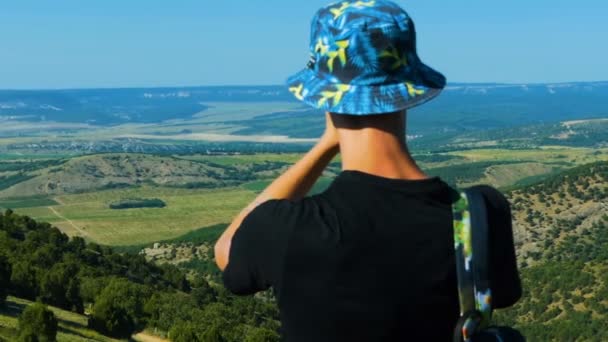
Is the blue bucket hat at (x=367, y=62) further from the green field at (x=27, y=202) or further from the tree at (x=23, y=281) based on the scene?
the green field at (x=27, y=202)

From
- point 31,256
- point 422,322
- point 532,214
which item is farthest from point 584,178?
point 422,322

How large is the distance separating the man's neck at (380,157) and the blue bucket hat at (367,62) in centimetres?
14

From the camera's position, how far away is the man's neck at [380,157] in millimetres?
3461

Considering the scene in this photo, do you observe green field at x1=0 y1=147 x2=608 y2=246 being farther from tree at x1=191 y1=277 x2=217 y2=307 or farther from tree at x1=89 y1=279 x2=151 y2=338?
tree at x1=89 y1=279 x2=151 y2=338

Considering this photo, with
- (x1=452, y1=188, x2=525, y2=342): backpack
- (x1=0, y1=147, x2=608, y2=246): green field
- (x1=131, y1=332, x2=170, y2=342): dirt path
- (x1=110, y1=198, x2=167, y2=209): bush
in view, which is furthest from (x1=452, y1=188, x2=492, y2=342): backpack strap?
(x1=110, y1=198, x2=167, y2=209): bush

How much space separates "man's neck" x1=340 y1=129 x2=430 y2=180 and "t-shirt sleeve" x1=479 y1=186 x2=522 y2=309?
306mm

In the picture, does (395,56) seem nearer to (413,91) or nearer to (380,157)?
(413,91)

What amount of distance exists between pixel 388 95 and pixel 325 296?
2.70 feet

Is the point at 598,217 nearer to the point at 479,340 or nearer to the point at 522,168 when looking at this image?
the point at 479,340

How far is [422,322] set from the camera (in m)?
3.42

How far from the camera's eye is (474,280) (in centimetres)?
332

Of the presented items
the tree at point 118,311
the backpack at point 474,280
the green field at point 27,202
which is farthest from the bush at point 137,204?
the backpack at point 474,280

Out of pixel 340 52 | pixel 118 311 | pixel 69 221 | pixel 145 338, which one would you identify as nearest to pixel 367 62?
pixel 340 52

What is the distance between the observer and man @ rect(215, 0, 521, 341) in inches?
131
